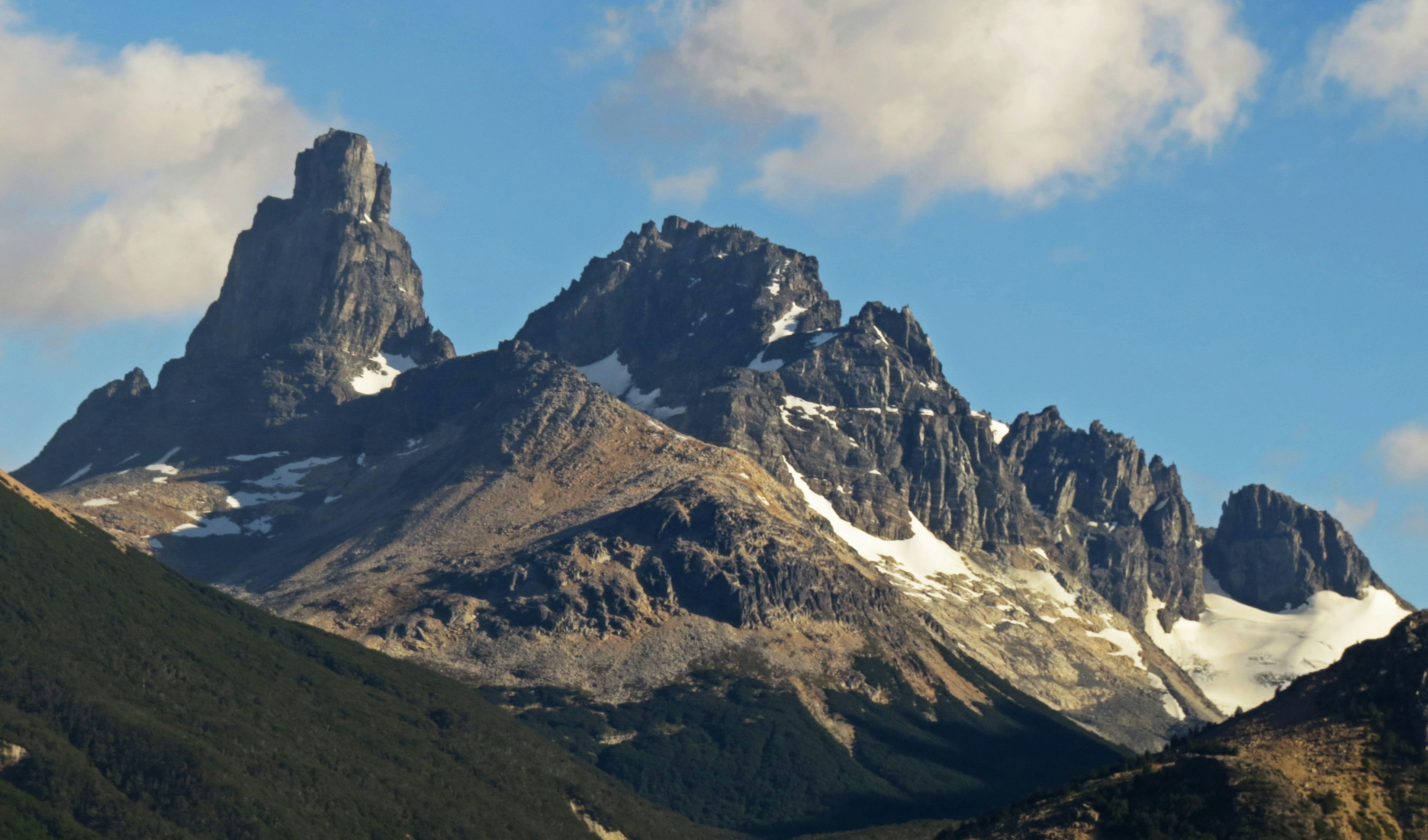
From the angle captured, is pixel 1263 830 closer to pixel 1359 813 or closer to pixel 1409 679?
pixel 1359 813

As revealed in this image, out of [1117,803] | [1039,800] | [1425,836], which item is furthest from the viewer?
[1039,800]

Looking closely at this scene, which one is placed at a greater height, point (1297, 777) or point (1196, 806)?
point (1297, 777)

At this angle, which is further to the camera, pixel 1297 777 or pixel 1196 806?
pixel 1196 806

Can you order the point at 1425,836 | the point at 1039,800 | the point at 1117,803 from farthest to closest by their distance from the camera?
the point at 1039,800, the point at 1117,803, the point at 1425,836

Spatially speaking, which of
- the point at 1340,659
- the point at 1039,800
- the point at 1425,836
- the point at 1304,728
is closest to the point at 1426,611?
the point at 1340,659

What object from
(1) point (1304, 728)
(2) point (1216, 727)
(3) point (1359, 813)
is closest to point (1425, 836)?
(3) point (1359, 813)

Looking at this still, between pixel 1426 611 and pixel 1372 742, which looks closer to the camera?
pixel 1372 742

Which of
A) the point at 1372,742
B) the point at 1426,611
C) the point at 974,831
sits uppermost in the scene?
the point at 1426,611

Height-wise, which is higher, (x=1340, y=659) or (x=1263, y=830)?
(x=1340, y=659)

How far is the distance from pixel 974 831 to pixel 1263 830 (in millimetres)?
27126

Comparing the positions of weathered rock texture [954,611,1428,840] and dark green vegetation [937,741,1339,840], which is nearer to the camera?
dark green vegetation [937,741,1339,840]

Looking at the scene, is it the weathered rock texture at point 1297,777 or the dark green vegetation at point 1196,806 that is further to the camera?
the weathered rock texture at point 1297,777

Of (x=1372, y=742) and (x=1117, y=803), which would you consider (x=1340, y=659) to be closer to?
(x=1372, y=742)

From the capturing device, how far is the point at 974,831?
160000 mm
